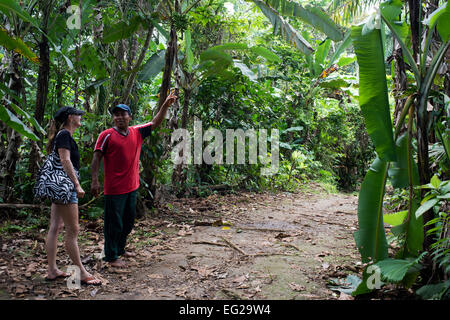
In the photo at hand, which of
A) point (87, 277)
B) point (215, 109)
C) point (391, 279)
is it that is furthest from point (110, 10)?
point (391, 279)

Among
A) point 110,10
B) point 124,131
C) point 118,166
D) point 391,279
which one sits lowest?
point 391,279

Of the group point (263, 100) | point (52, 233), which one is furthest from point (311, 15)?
point (52, 233)

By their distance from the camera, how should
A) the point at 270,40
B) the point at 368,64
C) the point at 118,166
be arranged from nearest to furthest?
the point at 368,64 < the point at 118,166 < the point at 270,40

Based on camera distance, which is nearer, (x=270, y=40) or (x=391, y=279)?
(x=391, y=279)

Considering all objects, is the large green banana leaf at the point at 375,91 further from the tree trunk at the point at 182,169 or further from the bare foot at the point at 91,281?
the tree trunk at the point at 182,169

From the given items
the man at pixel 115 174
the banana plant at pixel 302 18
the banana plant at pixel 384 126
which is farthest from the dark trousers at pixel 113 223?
the banana plant at pixel 302 18

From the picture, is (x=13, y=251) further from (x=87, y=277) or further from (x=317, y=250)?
(x=317, y=250)

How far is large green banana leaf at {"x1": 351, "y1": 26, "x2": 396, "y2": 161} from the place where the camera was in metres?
2.86

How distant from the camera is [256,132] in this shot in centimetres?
873

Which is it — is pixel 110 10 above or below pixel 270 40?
below

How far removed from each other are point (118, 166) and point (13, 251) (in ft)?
5.25

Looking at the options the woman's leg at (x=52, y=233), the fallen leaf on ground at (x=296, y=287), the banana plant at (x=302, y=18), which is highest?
the banana plant at (x=302, y=18)

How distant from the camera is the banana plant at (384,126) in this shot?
287cm

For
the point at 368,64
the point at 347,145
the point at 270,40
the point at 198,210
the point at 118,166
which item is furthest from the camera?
the point at 347,145
